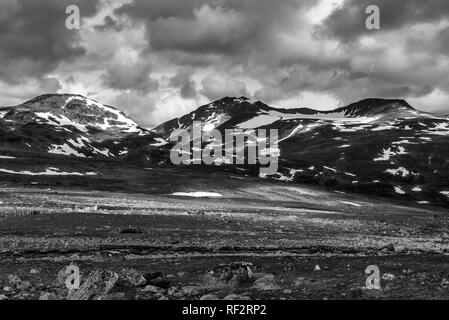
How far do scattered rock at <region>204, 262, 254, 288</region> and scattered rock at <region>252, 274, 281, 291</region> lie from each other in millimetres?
411

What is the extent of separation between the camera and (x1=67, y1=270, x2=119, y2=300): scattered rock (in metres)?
16.5

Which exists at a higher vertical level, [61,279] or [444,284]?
[444,284]

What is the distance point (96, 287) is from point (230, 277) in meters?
4.97

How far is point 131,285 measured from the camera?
18109 mm

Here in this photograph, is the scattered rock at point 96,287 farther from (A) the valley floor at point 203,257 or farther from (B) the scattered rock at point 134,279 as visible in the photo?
(B) the scattered rock at point 134,279

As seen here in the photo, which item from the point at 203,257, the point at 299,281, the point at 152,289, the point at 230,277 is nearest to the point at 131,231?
the point at 203,257

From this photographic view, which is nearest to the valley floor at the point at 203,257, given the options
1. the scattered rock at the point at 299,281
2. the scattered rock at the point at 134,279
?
the scattered rock at the point at 299,281

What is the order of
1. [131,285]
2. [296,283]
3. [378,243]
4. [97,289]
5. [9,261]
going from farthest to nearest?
[378,243] < [9,261] < [296,283] < [131,285] < [97,289]

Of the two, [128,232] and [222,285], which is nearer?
[222,285]

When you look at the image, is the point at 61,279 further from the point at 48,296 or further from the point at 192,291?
the point at 192,291

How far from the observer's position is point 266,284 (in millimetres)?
18547
